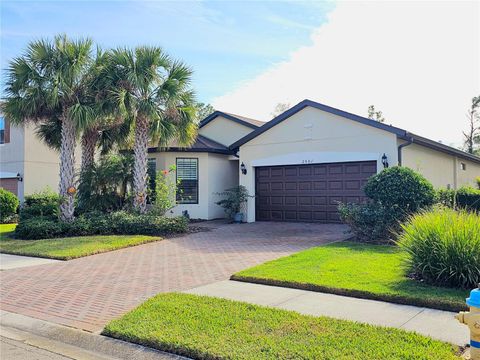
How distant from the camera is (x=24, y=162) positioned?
22.0 m

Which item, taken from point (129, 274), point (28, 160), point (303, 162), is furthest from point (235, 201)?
point (28, 160)

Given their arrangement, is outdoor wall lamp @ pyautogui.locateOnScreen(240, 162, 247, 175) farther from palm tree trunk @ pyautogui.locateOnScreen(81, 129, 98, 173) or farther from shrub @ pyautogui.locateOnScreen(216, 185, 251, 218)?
palm tree trunk @ pyautogui.locateOnScreen(81, 129, 98, 173)

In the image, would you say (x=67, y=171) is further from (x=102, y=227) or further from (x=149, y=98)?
(x=149, y=98)

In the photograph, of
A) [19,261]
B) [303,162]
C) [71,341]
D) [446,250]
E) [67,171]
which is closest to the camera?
[71,341]

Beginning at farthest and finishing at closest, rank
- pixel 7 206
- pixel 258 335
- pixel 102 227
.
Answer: pixel 7 206 < pixel 102 227 < pixel 258 335

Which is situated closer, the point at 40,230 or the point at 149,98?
the point at 40,230

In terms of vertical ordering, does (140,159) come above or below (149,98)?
below

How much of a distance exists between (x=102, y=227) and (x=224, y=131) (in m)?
9.67

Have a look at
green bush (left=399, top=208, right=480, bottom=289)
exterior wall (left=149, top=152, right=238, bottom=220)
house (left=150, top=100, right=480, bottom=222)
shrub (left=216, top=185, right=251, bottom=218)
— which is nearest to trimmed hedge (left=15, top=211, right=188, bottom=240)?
shrub (left=216, top=185, right=251, bottom=218)

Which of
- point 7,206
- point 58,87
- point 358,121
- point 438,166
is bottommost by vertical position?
point 7,206

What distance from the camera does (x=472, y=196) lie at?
15.5 meters

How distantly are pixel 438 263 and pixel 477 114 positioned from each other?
43.4 meters

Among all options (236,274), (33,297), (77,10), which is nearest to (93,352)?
(33,297)

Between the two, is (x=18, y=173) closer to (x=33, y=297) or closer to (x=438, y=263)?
(x=33, y=297)
